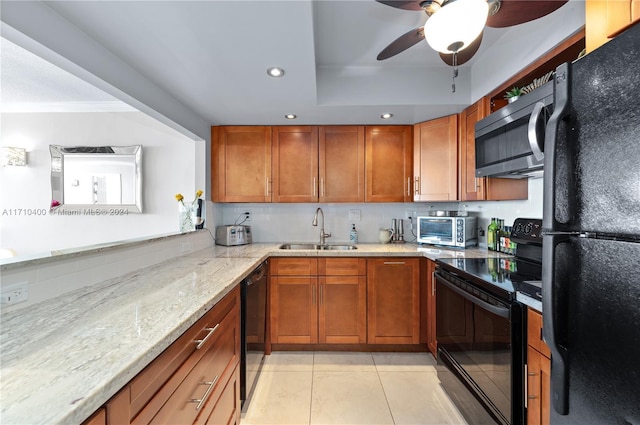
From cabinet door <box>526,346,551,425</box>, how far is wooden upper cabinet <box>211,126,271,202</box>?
234 centimetres

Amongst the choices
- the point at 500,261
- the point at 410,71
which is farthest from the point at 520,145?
the point at 410,71

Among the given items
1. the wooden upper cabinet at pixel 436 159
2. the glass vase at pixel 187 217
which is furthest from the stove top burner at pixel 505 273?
the glass vase at pixel 187 217

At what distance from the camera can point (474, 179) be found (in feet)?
7.55

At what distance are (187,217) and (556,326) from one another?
268 cm

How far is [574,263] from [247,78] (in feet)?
6.35

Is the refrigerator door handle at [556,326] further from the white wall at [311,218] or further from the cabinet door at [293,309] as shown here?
the white wall at [311,218]

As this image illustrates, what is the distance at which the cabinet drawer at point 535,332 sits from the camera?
1.15 meters

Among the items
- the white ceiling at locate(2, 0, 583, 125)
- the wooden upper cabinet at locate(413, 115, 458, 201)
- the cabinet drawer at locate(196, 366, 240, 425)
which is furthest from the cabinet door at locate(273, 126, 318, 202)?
the cabinet drawer at locate(196, 366, 240, 425)

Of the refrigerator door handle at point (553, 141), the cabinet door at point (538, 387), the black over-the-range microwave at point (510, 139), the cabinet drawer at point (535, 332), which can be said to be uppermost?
the black over-the-range microwave at point (510, 139)

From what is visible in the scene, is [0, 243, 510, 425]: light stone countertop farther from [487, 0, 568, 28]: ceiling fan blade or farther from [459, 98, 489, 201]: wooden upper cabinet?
[459, 98, 489, 201]: wooden upper cabinet

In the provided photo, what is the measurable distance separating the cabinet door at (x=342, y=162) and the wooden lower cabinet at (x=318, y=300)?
0.74m

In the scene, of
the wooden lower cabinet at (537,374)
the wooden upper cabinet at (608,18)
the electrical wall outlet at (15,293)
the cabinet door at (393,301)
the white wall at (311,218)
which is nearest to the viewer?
the wooden upper cabinet at (608,18)

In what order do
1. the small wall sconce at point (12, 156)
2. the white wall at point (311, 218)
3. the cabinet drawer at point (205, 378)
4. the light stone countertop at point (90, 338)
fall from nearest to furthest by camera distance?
the light stone countertop at point (90, 338) → the cabinet drawer at point (205, 378) → the small wall sconce at point (12, 156) → the white wall at point (311, 218)

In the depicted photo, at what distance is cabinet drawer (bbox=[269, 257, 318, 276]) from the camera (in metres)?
2.50
